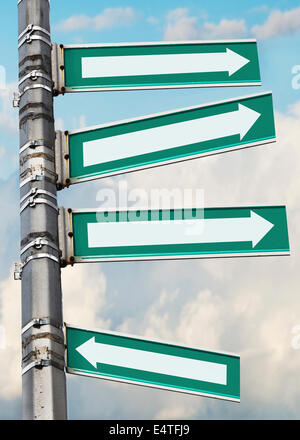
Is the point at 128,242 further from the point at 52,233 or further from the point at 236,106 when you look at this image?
the point at 236,106

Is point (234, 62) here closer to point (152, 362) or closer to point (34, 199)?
point (34, 199)

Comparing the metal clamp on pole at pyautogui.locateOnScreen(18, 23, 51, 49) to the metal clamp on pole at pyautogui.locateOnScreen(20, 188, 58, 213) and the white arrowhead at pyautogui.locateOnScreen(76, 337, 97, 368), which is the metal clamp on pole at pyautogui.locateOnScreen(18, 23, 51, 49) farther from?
the white arrowhead at pyautogui.locateOnScreen(76, 337, 97, 368)

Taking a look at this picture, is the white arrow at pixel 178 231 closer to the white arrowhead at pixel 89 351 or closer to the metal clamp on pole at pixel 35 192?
the metal clamp on pole at pixel 35 192

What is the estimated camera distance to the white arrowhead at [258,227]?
5.54m

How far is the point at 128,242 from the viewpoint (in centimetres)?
549

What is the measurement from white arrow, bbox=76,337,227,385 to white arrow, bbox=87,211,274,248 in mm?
664

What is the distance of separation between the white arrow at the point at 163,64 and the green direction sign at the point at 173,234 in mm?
1048

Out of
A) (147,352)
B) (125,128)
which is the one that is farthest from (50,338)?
(125,128)

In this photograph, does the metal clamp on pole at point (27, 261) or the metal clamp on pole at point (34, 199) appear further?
the metal clamp on pole at point (34, 199)

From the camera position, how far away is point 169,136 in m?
5.79

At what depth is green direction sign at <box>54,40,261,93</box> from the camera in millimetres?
5891

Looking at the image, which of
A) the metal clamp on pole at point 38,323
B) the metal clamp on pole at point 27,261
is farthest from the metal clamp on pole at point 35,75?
the metal clamp on pole at point 38,323

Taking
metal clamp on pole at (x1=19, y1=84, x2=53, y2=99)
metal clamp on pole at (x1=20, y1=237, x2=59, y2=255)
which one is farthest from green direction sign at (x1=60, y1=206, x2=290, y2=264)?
metal clamp on pole at (x1=19, y1=84, x2=53, y2=99)

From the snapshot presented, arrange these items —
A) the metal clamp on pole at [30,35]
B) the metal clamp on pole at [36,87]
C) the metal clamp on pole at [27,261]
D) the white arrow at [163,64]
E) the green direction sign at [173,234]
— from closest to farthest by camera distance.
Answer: the metal clamp on pole at [27,261], the green direction sign at [173,234], the metal clamp on pole at [36,87], the metal clamp on pole at [30,35], the white arrow at [163,64]
